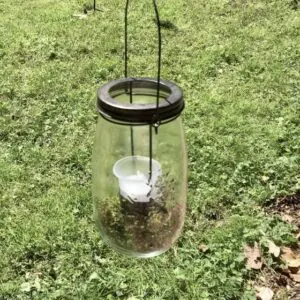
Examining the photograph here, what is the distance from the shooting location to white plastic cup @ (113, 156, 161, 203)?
5.49ft

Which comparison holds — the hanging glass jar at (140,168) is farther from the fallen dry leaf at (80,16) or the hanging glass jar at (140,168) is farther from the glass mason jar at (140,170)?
the fallen dry leaf at (80,16)

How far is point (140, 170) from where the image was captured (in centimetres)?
171

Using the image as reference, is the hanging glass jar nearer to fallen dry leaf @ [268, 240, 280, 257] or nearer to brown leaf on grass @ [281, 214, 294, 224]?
fallen dry leaf @ [268, 240, 280, 257]

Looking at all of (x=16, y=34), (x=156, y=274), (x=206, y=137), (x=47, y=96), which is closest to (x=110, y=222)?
(x=156, y=274)

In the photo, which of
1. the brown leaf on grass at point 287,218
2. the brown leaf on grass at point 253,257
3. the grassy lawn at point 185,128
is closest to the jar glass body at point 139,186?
the grassy lawn at point 185,128

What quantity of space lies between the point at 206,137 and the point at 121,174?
2484 mm

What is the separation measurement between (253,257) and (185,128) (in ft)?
4.96

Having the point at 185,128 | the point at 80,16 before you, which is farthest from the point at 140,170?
the point at 80,16

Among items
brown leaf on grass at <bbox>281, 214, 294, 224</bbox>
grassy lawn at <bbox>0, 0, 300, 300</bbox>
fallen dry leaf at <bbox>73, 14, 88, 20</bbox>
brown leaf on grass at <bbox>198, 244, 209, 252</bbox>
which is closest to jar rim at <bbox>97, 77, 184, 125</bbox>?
grassy lawn at <bbox>0, 0, 300, 300</bbox>

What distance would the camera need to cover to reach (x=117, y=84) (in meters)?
1.61

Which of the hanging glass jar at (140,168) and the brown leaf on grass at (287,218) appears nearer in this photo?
the hanging glass jar at (140,168)

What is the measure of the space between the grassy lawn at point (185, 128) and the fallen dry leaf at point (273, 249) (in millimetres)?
37

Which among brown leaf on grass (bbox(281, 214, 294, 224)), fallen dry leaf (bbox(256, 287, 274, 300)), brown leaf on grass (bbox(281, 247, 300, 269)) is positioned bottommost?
brown leaf on grass (bbox(281, 214, 294, 224))

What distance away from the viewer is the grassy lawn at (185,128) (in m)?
2.92
